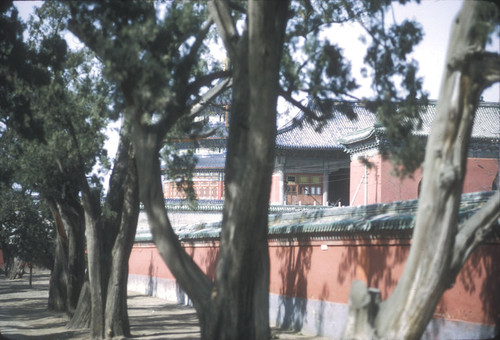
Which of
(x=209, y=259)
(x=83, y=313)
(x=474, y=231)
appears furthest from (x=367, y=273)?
(x=209, y=259)

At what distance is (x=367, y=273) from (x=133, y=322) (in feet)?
25.1

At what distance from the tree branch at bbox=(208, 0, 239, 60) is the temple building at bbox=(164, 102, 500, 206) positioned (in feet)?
34.9

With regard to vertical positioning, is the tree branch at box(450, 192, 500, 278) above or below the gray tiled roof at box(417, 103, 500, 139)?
below

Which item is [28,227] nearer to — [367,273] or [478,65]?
[367,273]

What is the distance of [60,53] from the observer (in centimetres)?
1166

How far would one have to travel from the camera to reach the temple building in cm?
2634

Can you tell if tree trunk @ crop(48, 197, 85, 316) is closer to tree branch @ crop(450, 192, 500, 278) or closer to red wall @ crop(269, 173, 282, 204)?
tree branch @ crop(450, 192, 500, 278)

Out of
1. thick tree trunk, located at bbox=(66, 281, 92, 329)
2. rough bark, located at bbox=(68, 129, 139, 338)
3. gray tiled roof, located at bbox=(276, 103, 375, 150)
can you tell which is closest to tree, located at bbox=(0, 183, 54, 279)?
gray tiled roof, located at bbox=(276, 103, 375, 150)

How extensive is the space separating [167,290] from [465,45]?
67.6 feet

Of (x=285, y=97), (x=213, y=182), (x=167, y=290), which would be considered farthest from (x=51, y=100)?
(x=213, y=182)

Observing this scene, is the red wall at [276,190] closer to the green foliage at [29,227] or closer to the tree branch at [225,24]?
the green foliage at [29,227]

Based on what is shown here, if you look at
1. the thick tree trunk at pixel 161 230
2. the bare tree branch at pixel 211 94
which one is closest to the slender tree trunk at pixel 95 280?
the bare tree branch at pixel 211 94

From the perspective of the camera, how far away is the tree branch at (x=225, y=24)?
896 centimetres

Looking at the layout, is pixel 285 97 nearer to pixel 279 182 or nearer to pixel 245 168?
pixel 245 168
